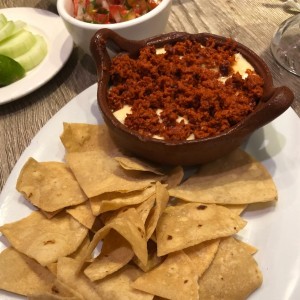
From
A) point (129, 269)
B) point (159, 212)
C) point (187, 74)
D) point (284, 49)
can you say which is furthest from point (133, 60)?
point (284, 49)

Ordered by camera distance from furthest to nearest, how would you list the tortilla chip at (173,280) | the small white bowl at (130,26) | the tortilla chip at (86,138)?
1. the small white bowl at (130,26)
2. the tortilla chip at (86,138)
3. the tortilla chip at (173,280)

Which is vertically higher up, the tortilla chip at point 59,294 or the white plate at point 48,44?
Result: the white plate at point 48,44

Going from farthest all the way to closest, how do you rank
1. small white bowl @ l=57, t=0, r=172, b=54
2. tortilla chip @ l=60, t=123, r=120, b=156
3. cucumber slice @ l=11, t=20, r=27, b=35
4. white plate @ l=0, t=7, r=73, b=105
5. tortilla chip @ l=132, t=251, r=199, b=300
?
1. cucumber slice @ l=11, t=20, r=27, b=35
2. white plate @ l=0, t=7, r=73, b=105
3. small white bowl @ l=57, t=0, r=172, b=54
4. tortilla chip @ l=60, t=123, r=120, b=156
5. tortilla chip @ l=132, t=251, r=199, b=300

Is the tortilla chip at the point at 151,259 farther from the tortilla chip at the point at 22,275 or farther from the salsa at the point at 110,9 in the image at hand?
the salsa at the point at 110,9

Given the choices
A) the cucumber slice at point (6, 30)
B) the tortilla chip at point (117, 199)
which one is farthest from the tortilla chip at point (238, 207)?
the cucumber slice at point (6, 30)

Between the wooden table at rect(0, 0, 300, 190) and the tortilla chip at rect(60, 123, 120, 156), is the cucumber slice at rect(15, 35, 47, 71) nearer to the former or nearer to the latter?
the wooden table at rect(0, 0, 300, 190)

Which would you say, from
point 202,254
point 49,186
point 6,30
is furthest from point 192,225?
point 6,30

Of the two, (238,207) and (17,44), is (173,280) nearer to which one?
(238,207)

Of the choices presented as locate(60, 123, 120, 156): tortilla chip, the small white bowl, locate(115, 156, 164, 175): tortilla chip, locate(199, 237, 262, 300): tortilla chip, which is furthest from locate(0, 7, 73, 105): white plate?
locate(199, 237, 262, 300): tortilla chip
